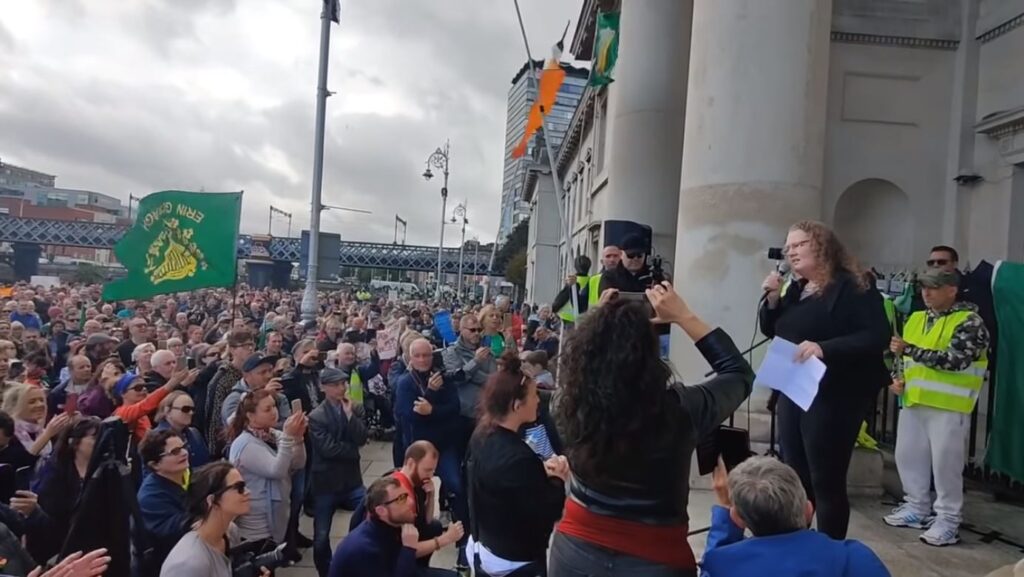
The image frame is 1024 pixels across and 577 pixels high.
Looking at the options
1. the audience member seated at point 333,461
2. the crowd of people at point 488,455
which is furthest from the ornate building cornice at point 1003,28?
the audience member seated at point 333,461

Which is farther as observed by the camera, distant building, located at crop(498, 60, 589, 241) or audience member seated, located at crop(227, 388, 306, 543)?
distant building, located at crop(498, 60, 589, 241)

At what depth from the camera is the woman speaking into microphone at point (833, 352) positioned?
11.2ft

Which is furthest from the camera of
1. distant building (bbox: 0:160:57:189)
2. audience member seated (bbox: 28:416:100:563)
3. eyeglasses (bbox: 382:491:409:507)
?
distant building (bbox: 0:160:57:189)

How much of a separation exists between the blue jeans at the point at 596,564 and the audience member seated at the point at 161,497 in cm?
257

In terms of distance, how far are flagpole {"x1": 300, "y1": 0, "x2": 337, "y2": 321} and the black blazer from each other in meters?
12.1

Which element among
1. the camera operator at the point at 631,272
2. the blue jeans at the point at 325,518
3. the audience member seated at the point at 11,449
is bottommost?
the blue jeans at the point at 325,518

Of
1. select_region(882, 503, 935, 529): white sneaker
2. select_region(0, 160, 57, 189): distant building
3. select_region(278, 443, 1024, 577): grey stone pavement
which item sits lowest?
select_region(278, 443, 1024, 577): grey stone pavement

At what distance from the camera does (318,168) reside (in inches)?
587

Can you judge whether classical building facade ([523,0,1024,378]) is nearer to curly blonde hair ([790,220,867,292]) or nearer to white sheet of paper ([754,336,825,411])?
curly blonde hair ([790,220,867,292])

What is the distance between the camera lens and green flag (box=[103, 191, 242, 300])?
9516 mm

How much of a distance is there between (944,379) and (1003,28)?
5.77 metres

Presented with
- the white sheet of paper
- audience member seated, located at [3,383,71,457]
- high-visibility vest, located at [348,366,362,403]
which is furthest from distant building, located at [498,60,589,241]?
audience member seated, located at [3,383,71,457]

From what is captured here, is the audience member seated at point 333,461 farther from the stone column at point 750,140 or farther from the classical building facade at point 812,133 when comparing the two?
the stone column at point 750,140

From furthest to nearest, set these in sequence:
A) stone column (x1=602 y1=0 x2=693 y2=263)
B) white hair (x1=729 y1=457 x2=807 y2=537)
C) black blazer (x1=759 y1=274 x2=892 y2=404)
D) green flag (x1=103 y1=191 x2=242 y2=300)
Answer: stone column (x1=602 y1=0 x2=693 y2=263)
green flag (x1=103 y1=191 x2=242 y2=300)
black blazer (x1=759 y1=274 x2=892 y2=404)
white hair (x1=729 y1=457 x2=807 y2=537)
